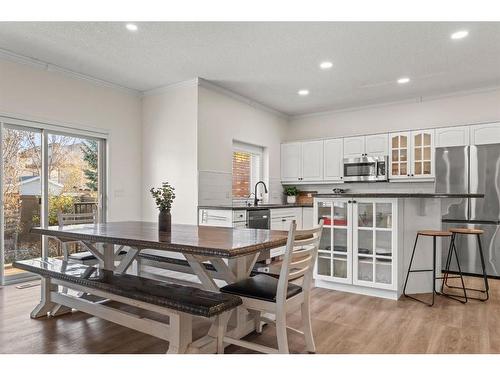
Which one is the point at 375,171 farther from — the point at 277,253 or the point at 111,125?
the point at 111,125

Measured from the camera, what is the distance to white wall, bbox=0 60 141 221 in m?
4.05

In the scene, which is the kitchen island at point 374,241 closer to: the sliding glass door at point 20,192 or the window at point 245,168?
the window at point 245,168

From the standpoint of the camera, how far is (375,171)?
5.76 meters

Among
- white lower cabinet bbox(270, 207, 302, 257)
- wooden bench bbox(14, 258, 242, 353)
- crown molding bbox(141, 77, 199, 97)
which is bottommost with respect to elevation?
wooden bench bbox(14, 258, 242, 353)

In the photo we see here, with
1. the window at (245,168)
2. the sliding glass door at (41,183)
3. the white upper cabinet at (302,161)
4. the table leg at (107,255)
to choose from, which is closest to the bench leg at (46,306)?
the table leg at (107,255)

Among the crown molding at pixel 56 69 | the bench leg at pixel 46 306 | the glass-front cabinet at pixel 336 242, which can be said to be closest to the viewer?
the bench leg at pixel 46 306

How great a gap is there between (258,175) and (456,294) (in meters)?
3.70

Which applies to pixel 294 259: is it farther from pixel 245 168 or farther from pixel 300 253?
pixel 245 168

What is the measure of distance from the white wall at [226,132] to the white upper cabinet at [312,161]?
555 mm

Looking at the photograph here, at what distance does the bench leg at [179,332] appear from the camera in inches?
81.5

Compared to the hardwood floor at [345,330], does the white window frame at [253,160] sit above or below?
above

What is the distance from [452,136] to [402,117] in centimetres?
96

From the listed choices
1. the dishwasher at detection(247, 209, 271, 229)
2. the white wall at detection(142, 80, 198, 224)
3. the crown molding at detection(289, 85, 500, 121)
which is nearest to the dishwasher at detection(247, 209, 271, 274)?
the dishwasher at detection(247, 209, 271, 229)

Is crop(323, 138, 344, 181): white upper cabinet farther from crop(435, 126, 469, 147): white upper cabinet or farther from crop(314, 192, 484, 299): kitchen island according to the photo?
crop(314, 192, 484, 299): kitchen island
